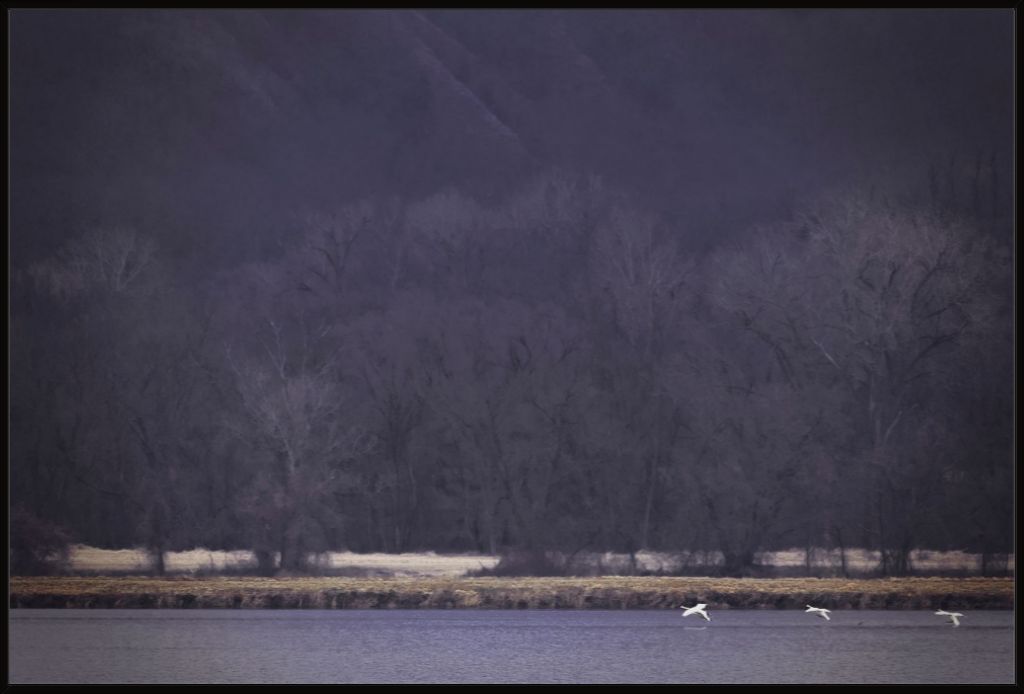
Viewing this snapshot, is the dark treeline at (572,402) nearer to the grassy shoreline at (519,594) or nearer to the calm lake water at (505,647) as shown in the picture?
the grassy shoreline at (519,594)

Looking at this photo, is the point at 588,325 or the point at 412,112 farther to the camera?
the point at 412,112

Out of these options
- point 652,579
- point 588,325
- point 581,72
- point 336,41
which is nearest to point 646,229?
point 588,325

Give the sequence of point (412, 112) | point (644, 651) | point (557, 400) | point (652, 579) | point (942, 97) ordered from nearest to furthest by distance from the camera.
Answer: point (644, 651), point (652, 579), point (557, 400), point (942, 97), point (412, 112)

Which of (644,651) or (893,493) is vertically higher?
(893,493)

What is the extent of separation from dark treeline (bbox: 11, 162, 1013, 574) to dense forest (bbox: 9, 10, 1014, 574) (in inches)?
5.6

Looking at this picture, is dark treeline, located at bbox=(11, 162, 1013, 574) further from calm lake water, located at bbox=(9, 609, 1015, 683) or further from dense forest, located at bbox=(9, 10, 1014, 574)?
calm lake water, located at bbox=(9, 609, 1015, 683)

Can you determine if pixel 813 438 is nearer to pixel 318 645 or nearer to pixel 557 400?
pixel 557 400

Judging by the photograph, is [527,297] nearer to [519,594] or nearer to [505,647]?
[519,594]

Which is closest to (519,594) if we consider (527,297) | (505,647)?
(505,647)

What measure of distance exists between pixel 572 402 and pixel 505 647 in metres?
20.1

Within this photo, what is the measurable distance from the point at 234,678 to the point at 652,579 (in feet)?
64.8

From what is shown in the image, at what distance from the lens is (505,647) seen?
37.6m

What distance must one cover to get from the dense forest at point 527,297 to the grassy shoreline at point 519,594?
379 cm

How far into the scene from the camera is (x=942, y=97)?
69625mm
